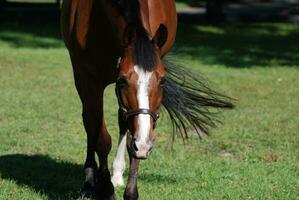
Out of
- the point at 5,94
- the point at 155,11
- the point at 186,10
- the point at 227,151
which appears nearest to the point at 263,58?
the point at 5,94

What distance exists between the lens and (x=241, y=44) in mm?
17047

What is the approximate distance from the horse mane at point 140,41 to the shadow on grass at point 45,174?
179 cm

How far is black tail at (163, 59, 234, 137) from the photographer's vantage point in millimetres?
4715

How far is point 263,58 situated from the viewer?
567 inches

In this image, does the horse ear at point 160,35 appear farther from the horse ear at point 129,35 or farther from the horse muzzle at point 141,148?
the horse muzzle at point 141,148

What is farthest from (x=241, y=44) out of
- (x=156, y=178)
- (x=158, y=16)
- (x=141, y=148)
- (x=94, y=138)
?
(x=141, y=148)

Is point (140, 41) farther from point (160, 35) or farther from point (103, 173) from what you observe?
point (103, 173)

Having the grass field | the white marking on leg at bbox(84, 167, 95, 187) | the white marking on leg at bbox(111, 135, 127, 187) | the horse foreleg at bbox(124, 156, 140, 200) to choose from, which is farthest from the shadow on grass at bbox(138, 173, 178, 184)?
the horse foreleg at bbox(124, 156, 140, 200)

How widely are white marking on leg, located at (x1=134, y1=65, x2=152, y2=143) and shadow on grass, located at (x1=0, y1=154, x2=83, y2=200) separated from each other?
1.76 meters

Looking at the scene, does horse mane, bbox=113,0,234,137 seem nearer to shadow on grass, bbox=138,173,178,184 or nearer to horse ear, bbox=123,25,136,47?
shadow on grass, bbox=138,173,178,184

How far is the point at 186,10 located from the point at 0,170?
874 inches

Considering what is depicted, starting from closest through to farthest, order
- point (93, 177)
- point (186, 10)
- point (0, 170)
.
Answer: point (93, 177) < point (0, 170) < point (186, 10)

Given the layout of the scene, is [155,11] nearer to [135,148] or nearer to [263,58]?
[135,148]

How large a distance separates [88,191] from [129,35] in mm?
1852
